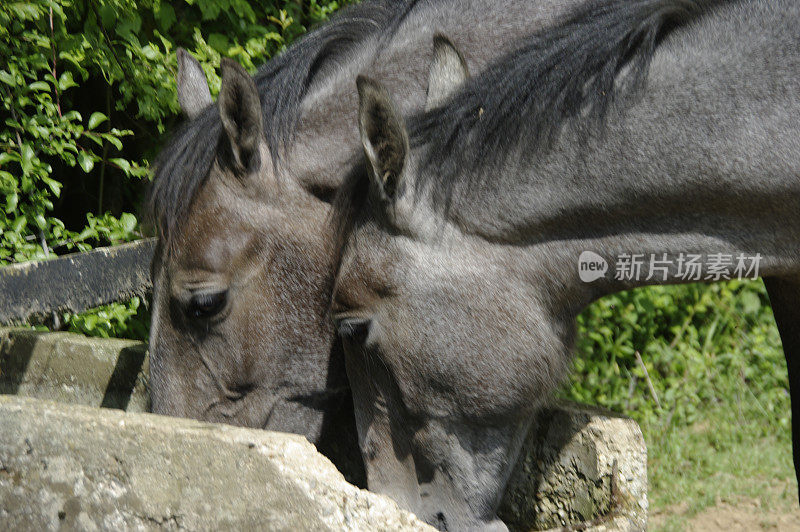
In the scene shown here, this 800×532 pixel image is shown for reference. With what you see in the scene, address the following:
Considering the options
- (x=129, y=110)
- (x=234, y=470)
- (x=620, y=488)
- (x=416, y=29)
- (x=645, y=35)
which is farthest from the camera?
(x=129, y=110)

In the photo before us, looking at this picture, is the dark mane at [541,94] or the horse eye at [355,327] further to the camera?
the horse eye at [355,327]

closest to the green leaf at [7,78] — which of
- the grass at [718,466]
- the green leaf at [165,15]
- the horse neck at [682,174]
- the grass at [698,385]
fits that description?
the green leaf at [165,15]

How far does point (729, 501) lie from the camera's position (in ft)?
13.4

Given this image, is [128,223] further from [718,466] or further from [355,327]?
[718,466]

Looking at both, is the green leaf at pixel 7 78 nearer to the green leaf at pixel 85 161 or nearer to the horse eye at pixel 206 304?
the green leaf at pixel 85 161

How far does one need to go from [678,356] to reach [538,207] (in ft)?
10.3

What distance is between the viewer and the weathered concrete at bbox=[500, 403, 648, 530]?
2.41 m

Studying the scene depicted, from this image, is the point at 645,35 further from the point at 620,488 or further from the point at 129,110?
the point at 129,110

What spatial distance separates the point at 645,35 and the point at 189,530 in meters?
1.67

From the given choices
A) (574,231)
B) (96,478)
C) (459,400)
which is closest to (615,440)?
(459,400)

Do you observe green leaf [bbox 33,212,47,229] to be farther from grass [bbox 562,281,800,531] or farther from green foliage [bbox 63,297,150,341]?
grass [bbox 562,281,800,531]

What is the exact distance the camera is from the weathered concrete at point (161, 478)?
176cm

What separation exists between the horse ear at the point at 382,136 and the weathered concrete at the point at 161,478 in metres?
0.81

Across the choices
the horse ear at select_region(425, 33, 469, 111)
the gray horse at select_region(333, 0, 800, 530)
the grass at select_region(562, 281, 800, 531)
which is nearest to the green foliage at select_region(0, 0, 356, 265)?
the horse ear at select_region(425, 33, 469, 111)
